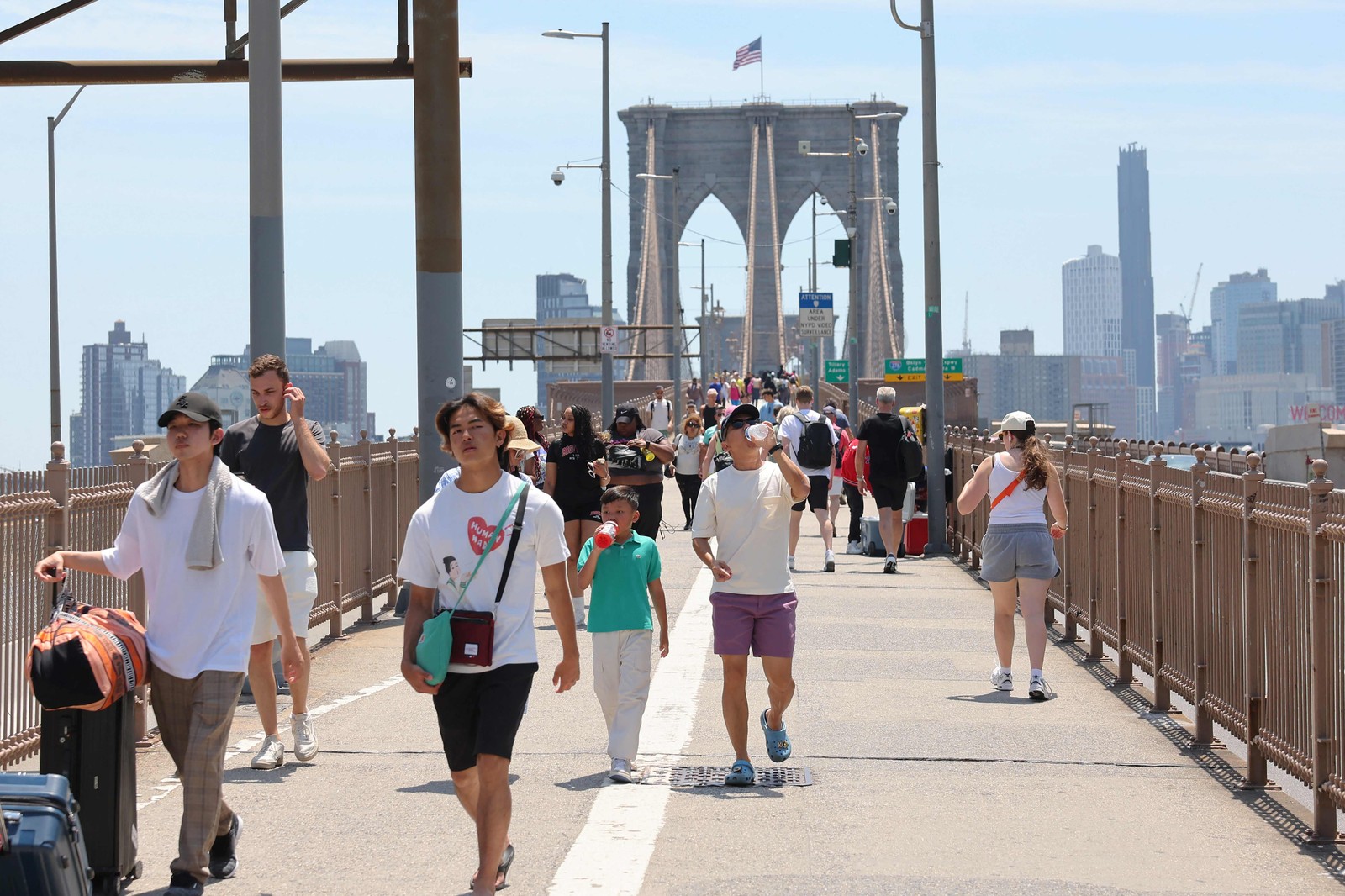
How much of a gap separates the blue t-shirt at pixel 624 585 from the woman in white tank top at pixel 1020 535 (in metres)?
2.87

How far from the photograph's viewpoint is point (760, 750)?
8664mm

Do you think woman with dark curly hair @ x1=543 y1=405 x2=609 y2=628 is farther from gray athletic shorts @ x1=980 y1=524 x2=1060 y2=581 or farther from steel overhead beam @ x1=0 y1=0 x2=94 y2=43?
steel overhead beam @ x1=0 y1=0 x2=94 y2=43

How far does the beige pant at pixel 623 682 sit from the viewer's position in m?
7.89

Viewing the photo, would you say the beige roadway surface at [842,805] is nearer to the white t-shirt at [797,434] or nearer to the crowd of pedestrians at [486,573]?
the crowd of pedestrians at [486,573]

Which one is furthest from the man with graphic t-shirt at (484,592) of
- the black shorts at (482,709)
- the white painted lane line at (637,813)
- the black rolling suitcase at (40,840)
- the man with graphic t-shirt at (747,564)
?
the man with graphic t-shirt at (747,564)

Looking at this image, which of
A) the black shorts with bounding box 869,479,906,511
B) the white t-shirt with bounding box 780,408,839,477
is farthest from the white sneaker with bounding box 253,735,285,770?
the black shorts with bounding box 869,479,906,511

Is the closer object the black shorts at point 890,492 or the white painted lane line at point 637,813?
the white painted lane line at point 637,813

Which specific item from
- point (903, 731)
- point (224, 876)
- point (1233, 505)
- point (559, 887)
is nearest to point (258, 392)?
point (224, 876)

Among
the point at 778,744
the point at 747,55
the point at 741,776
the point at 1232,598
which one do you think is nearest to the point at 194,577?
the point at 741,776

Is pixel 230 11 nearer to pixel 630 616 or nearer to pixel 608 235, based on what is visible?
pixel 630 616

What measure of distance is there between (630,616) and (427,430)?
689 cm

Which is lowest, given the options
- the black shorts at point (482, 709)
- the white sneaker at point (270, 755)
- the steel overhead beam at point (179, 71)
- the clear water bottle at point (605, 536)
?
the white sneaker at point (270, 755)

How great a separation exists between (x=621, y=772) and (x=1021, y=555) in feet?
11.9

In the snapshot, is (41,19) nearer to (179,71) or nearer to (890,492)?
(179,71)
